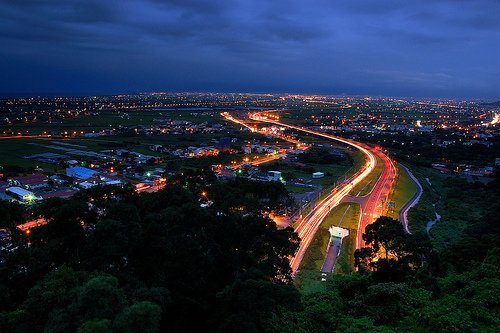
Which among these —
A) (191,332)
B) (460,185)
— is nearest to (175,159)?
(460,185)

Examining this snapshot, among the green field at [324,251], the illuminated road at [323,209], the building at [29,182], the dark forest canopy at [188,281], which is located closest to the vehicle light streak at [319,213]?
the illuminated road at [323,209]

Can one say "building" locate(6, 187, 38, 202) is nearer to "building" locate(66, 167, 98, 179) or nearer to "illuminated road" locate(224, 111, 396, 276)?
"building" locate(66, 167, 98, 179)

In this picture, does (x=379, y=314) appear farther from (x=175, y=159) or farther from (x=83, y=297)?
(x=175, y=159)

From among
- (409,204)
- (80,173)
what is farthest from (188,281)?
(80,173)

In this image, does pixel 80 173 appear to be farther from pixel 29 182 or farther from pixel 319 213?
pixel 319 213

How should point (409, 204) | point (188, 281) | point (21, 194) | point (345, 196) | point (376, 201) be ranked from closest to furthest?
1. point (188, 281)
2. point (21, 194)
3. point (376, 201)
4. point (409, 204)
5. point (345, 196)

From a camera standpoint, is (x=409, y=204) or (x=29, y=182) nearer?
(x=409, y=204)
